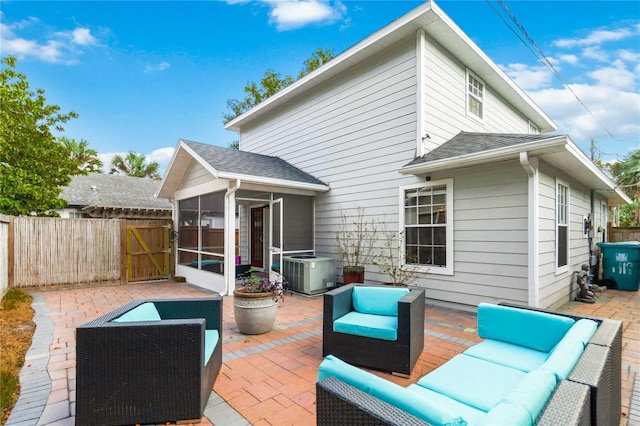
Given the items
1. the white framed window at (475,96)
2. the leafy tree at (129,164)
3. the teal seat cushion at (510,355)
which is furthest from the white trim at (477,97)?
the leafy tree at (129,164)

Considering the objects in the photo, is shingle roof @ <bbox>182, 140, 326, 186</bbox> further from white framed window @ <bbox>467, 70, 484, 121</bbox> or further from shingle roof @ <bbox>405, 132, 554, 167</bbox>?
white framed window @ <bbox>467, 70, 484, 121</bbox>

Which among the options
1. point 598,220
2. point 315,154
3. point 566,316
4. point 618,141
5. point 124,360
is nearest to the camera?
point 124,360

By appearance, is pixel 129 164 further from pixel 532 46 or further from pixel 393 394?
pixel 393 394

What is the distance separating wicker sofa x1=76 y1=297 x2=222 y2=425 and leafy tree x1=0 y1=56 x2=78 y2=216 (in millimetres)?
8936

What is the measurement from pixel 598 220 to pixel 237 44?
42.7ft

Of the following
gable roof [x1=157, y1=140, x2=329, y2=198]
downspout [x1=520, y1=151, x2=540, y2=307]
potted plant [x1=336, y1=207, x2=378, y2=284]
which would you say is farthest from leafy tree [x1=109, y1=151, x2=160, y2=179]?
downspout [x1=520, y1=151, x2=540, y2=307]

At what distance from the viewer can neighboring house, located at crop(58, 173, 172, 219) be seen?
14242mm

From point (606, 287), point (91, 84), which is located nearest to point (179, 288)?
point (91, 84)

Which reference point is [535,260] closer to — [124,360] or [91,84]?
[124,360]

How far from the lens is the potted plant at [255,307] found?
13.7ft

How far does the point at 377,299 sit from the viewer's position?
369cm

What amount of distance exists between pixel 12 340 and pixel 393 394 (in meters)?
5.17

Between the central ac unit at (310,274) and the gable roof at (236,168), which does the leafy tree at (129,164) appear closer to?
the gable roof at (236,168)

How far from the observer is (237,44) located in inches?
430
